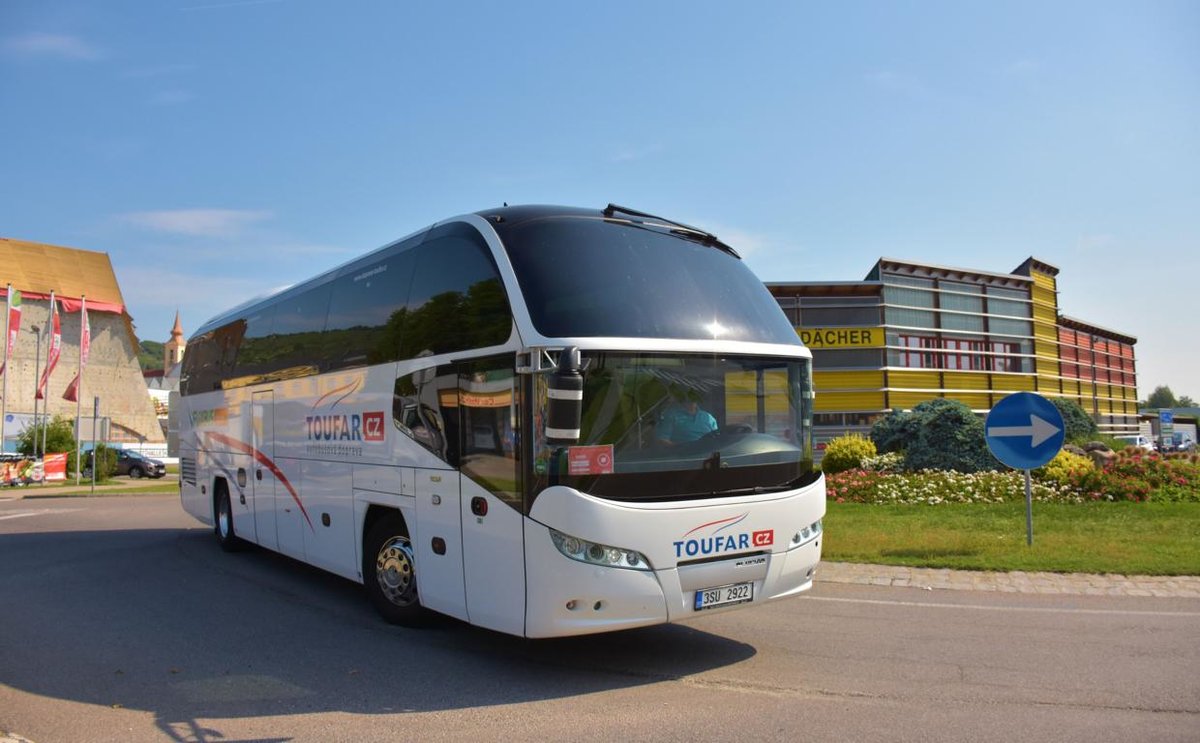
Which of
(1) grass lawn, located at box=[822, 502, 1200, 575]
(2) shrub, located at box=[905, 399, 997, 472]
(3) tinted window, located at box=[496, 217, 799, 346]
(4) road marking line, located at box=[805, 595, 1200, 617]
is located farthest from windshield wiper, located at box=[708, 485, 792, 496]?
(2) shrub, located at box=[905, 399, 997, 472]

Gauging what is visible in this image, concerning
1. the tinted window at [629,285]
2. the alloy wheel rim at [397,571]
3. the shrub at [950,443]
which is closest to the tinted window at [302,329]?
the alloy wheel rim at [397,571]

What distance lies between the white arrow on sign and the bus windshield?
5357 millimetres

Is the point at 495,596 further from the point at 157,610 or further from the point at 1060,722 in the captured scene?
the point at 157,610

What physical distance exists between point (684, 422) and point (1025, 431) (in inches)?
263

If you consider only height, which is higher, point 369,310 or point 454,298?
point 369,310

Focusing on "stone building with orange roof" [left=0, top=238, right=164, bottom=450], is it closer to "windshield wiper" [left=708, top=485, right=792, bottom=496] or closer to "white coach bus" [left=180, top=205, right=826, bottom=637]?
"white coach bus" [left=180, top=205, right=826, bottom=637]

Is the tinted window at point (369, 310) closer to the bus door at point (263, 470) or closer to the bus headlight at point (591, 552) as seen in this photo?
the bus door at point (263, 470)

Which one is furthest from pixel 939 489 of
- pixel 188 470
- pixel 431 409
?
pixel 188 470

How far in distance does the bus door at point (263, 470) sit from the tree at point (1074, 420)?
22.6 m

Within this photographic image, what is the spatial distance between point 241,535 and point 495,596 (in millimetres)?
7189

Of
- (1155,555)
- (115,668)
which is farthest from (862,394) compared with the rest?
(115,668)

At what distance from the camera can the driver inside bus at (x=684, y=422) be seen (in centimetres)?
591

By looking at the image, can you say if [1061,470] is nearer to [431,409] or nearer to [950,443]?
[950,443]

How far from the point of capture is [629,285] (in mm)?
6156
